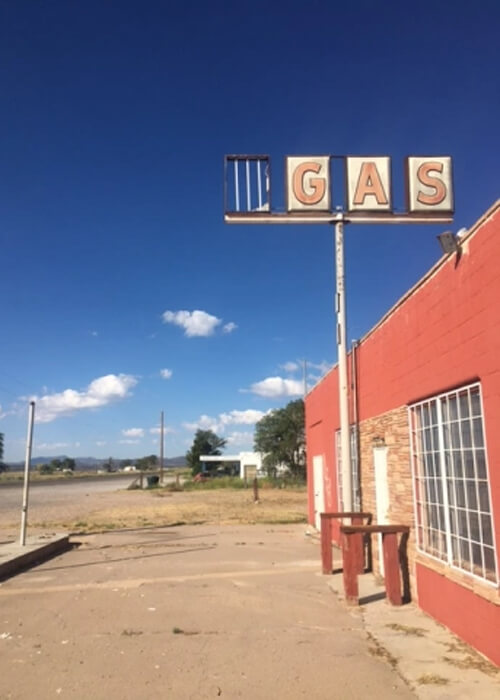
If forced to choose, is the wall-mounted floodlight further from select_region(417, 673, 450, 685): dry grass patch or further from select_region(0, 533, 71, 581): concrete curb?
select_region(0, 533, 71, 581): concrete curb

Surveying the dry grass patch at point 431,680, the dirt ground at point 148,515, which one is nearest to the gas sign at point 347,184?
the dry grass patch at point 431,680

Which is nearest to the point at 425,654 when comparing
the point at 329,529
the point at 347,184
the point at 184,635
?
the point at 184,635

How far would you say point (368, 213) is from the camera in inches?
472

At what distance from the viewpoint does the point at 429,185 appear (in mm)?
11633

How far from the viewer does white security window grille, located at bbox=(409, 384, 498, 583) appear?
20.9ft

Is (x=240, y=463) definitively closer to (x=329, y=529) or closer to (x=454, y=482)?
(x=329, y=529)

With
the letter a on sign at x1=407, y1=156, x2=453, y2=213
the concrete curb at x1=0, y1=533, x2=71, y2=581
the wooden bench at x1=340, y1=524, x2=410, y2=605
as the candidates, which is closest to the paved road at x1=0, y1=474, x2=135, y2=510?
the concrete curb at x1=0, y1=533, x2=71, y2=581

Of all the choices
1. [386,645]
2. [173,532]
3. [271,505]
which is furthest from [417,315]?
[271,505]

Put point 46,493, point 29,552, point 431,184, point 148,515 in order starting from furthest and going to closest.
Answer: point 46,493 < point 148,515 < point 29,552 < point 431,184

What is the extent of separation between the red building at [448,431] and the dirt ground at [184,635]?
3.73ft

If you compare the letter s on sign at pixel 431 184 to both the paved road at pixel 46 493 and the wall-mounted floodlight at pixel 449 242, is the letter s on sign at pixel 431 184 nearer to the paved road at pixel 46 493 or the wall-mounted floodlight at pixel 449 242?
the wall-mounted floodlight at pixel 449 242

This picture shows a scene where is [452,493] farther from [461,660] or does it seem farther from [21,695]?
[21,695]

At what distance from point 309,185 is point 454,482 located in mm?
6815

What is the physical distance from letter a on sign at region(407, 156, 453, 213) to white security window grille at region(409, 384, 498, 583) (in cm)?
461
